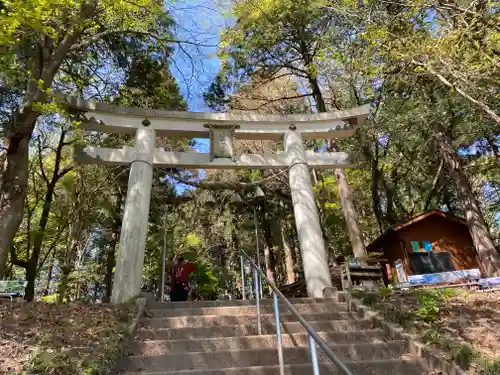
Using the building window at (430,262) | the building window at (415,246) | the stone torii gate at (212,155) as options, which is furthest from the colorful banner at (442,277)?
the stone torii gate at (212,155)

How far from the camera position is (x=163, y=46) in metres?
8.10

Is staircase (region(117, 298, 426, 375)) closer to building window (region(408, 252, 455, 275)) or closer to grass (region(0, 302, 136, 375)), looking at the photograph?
grass (region(0, 302, 136, 375))

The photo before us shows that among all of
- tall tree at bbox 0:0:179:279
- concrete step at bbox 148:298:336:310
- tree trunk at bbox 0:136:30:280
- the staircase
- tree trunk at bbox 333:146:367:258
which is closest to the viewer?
the staircase

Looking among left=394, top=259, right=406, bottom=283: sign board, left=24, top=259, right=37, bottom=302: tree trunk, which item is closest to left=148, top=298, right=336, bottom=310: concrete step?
left=24, top=259, right=37, bottom=302: tree trunk

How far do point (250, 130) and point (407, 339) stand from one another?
500 centimetres

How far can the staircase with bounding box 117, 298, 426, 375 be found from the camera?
3336 millimetres

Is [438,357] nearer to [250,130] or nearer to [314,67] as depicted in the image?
[250,130]

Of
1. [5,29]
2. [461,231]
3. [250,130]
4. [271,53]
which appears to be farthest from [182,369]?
[461,231]

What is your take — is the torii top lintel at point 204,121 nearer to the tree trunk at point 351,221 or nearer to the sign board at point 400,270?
the tree trunk at point 351,221

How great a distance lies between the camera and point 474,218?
9.80m

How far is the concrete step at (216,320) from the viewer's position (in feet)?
14.3

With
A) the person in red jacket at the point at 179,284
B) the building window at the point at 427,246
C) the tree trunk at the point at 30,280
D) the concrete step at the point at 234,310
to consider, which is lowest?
the concrete step at the point at 234,310

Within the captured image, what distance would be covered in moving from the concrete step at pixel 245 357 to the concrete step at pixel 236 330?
1.53ft

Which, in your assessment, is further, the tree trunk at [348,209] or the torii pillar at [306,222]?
the tree trunk at [348,209]
